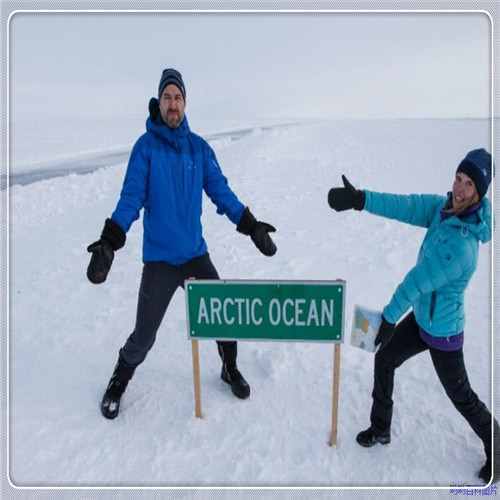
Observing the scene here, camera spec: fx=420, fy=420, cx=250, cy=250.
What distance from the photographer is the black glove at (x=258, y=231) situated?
9.27 ft

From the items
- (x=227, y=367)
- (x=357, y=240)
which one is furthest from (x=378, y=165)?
(x=227, y=367)

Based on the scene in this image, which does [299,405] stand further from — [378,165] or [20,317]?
[378,165]

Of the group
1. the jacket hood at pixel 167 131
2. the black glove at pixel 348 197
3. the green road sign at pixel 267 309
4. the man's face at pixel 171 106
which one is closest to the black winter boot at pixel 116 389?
the green road sign at pixel 267 309

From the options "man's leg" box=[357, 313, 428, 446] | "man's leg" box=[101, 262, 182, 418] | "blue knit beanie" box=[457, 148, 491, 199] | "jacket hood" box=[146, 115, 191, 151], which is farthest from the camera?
"man's leg" box=[101, 262, 182, 418]

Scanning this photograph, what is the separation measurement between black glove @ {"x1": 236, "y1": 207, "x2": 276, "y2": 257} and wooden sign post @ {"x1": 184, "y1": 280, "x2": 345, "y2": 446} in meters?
0.55

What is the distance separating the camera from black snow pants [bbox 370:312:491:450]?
2.30 m

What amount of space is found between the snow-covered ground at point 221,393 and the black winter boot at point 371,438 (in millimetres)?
47

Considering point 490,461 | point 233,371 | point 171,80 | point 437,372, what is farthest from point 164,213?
point 490,461

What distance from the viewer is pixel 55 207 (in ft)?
28.0

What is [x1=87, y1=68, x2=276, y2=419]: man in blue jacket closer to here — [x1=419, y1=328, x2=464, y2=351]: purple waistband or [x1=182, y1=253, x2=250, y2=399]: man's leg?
[x1=182, y1=253, x2=250, y2=399]: man's leg

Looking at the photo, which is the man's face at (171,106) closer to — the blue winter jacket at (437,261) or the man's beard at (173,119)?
the man's beard at (173,119)

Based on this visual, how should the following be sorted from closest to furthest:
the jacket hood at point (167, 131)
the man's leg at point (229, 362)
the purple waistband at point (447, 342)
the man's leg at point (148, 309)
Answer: the purple waistband at point (447, 342) → the jacket hood at point (167, 131) → the man's leg at point (148, 309) → the man's leg at point (229, 362)

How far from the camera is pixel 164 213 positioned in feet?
8.52

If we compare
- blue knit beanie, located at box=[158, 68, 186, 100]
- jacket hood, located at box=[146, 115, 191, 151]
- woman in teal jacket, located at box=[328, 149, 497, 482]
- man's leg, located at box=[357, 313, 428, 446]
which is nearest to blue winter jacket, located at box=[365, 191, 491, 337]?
woman in teal jacket, located at box=[328, 149, 497, 482]
